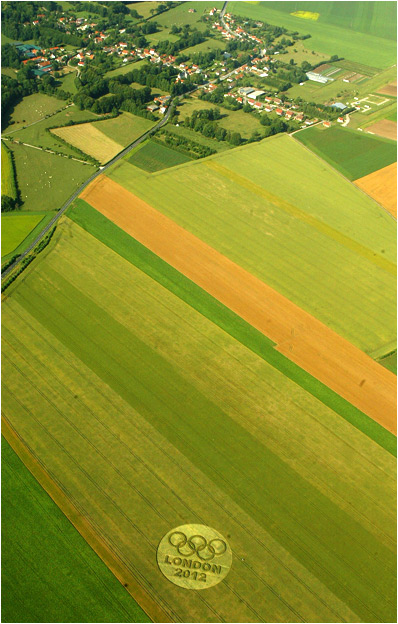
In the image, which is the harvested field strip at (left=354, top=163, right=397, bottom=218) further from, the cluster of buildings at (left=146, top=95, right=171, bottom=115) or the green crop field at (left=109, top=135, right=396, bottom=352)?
the cluster of buildings at (left=146, top=95, right=171, bottom=115)

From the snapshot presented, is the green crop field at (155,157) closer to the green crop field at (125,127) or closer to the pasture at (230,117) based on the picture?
the green crop field at (125,127)

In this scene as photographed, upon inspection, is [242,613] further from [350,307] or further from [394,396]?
[350,307]

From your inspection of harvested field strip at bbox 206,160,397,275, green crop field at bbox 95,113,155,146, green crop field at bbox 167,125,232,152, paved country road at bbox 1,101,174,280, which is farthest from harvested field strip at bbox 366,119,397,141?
green crop field at bbox 95,113,155,146

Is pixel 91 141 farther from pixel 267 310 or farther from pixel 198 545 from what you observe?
pixel 198 545

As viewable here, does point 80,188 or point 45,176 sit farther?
point 45,176

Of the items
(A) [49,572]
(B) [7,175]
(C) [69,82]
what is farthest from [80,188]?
(A) [49,572]

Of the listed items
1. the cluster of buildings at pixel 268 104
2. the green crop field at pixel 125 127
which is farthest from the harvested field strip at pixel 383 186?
the green crop field at pixel 125 127
